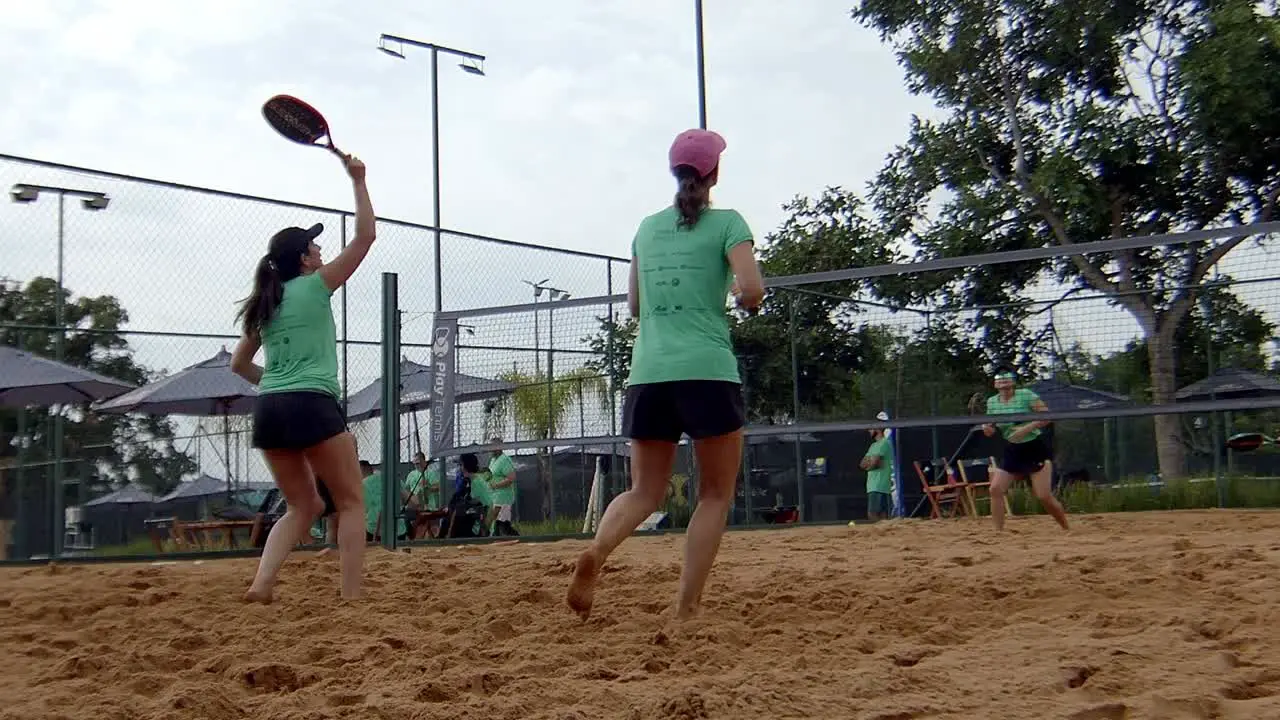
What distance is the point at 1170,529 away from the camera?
10.0m

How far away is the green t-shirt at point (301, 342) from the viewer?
5527 mm

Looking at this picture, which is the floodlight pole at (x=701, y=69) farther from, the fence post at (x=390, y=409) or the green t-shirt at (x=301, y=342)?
the green t-shirt at (x=301, y=342)

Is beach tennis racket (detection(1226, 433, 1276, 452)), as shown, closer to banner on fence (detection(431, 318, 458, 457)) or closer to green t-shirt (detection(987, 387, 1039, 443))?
green t-shirt (detection(987, 387, 1039, 443))

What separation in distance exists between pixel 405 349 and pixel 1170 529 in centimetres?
729

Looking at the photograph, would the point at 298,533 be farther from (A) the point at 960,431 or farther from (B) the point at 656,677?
(A) the point at 960,431

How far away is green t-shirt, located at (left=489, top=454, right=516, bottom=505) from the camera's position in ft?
50.1

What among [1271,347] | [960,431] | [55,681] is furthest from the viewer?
[960,431]

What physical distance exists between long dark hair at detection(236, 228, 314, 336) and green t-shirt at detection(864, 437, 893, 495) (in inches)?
430

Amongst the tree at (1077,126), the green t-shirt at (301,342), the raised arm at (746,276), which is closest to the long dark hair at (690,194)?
the raised arm at (746,276)

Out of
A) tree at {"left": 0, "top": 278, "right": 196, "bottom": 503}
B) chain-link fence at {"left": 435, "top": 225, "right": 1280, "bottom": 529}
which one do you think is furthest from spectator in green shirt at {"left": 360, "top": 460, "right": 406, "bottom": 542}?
tree at {"left": 0, "top": 278, "right": 196, "bottom": 503}

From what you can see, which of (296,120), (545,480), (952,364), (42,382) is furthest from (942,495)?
(296,120)

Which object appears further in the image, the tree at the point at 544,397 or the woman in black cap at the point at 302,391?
the tree at the point at 544,397

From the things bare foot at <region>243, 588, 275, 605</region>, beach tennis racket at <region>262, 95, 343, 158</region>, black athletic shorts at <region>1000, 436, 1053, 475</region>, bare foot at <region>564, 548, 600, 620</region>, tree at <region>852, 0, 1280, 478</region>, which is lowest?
bare foot at <region>243, 588, 275, 605</region>

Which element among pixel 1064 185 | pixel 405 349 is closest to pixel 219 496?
pixel 405 349
